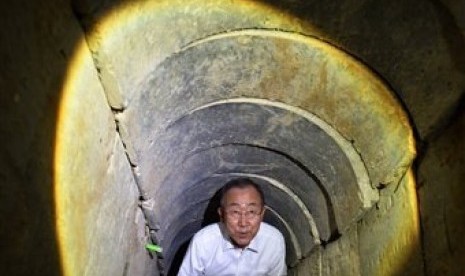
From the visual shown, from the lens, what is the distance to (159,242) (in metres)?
3.94

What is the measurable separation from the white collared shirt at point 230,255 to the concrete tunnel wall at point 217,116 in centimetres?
76

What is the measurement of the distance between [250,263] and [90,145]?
2895 millimetres

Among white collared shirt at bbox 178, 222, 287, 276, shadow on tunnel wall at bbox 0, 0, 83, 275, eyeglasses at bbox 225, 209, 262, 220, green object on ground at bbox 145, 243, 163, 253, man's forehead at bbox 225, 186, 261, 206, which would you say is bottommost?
shadow on tunnel wall at bbox 0, 0, 83, 275

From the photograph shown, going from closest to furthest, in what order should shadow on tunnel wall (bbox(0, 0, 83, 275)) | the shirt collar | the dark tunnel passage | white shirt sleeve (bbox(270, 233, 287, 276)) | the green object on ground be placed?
shadow on tunnel wall (bbox(0, 0, 83, 275)) → the dark tunnel passage → the green object on ground → the shirt collar → white shirt sleeve (bbox(270, 233, 287, 276))

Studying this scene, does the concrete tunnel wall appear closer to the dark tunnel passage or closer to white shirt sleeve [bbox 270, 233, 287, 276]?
the dark tunnel passage

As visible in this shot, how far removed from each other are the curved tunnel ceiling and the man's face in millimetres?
296

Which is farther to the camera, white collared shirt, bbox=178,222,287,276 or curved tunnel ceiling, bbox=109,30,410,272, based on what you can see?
white collared shirt, bbox=178,222,287,276

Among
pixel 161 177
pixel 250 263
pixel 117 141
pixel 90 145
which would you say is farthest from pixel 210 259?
pixel 90 145

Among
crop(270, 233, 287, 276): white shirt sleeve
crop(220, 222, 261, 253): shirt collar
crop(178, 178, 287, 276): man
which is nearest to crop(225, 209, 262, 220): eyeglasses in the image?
crop(178, 178, 287, 276): man

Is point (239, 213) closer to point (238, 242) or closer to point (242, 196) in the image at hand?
point (242, 196)

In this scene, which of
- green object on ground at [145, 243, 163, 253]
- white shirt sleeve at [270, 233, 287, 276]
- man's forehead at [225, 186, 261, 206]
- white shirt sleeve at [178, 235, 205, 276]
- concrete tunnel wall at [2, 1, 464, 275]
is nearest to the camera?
concrete tunnel wall at [2, 1, 464, 275]

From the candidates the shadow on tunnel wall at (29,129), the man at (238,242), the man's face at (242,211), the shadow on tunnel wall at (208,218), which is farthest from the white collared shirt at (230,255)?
the shadow on tunnel wall at (29,129)

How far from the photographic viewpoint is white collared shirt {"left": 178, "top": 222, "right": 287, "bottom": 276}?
167 inches

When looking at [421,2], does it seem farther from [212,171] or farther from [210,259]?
[210,259]
